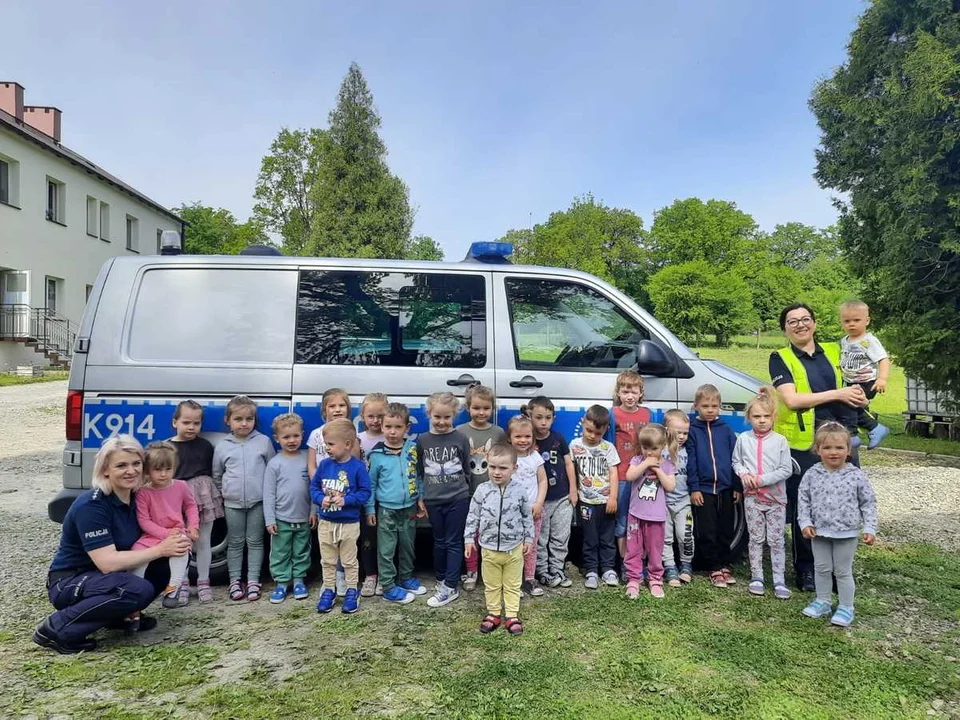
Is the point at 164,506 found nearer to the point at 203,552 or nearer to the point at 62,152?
the point at 203,552

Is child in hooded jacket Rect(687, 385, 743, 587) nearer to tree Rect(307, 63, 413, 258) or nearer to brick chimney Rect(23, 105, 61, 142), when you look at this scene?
tree Rect(307, 63, 413, 258)

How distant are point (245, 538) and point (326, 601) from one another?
711 mm

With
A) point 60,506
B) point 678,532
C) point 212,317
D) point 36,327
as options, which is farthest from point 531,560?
point 36,327

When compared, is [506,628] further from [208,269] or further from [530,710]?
[208,269]

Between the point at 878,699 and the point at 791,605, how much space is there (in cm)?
102

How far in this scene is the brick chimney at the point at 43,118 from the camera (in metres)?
25.2

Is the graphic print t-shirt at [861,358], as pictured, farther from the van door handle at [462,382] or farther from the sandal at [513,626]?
the sandal at [513,626]

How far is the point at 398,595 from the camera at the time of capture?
12.7 feet

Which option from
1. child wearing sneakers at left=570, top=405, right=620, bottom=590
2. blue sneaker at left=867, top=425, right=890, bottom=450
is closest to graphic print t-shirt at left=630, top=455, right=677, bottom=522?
child wearing sneakers at left=570, top=405, right=620, bottom=590

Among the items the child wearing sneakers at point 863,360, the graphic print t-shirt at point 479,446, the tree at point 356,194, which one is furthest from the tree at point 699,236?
the graphic print t-shirt at point 479,446

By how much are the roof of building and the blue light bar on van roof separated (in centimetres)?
1901

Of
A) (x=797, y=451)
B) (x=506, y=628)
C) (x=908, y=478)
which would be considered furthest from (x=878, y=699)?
(x=908, y=478)

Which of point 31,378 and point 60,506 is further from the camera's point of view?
point 31,378

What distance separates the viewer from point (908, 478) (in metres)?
7.95
